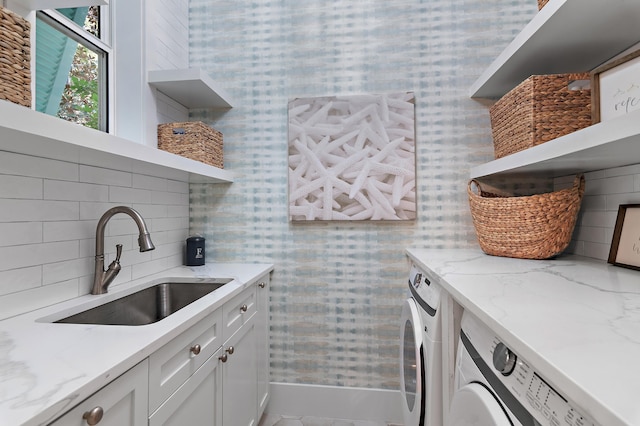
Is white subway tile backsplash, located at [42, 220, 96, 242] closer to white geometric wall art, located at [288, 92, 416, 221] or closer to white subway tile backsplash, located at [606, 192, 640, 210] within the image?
white geometric wall art, located at [288, 92, 416, 221]

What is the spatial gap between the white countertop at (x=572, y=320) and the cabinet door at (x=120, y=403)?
826mm

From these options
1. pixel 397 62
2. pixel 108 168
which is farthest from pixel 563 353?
pixel 397 62

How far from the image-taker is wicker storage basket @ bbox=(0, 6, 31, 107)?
735 millimetres

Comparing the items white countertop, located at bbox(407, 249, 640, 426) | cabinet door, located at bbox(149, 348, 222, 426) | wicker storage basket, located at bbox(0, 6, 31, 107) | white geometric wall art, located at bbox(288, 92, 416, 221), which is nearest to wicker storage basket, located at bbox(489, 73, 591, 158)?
white countertop, located at bbox(407, 249, 640, 426)

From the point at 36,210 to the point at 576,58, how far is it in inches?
88.4

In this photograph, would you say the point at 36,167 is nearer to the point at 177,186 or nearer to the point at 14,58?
the point at 14,58

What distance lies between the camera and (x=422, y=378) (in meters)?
1.29

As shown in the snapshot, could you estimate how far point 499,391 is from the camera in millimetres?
643

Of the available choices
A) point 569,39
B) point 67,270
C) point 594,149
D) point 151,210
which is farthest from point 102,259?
point 569,39

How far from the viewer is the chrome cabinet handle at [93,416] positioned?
635mm

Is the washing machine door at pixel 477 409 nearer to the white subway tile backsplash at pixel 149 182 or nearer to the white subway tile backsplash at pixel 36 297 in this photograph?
the white subway tile backsplash at pixel 36 297

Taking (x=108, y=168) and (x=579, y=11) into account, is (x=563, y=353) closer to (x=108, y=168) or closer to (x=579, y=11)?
(x=579, y=11)

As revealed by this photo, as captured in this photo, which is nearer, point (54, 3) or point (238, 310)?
point (54, 3)

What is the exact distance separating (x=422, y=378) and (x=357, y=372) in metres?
0.82
